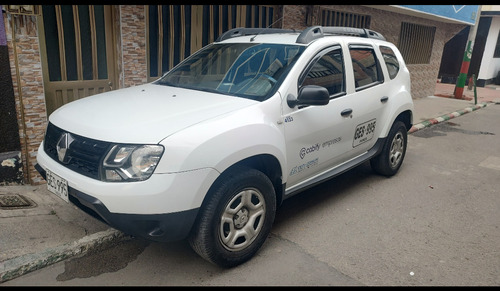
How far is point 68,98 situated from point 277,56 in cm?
301

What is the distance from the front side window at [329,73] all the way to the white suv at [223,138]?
2cm

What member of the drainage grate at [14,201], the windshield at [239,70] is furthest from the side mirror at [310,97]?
the drainage grate at [14,201]

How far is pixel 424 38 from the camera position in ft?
42.1

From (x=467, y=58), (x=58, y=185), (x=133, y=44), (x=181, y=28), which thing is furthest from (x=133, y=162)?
(x=467, y=58)

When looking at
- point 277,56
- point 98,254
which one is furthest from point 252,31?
point 98,254

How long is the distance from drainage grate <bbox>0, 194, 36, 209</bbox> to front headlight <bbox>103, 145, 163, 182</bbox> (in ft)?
6.70

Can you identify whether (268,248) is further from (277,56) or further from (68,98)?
(68,98)

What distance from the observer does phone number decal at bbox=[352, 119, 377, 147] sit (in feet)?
14.3

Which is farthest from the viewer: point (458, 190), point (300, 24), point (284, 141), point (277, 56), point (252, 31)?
point (300, 24)

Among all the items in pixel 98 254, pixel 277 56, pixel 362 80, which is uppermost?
pixel 277 56

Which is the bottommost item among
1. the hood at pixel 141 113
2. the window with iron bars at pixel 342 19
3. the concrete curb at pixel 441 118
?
the concrete curb at pixel 441 118

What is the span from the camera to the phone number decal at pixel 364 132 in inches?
172

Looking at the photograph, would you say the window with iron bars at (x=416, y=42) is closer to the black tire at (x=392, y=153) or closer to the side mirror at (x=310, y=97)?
the black tire at (x=392, y=153)

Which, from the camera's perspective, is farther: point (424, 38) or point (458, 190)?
point (424, 38)
